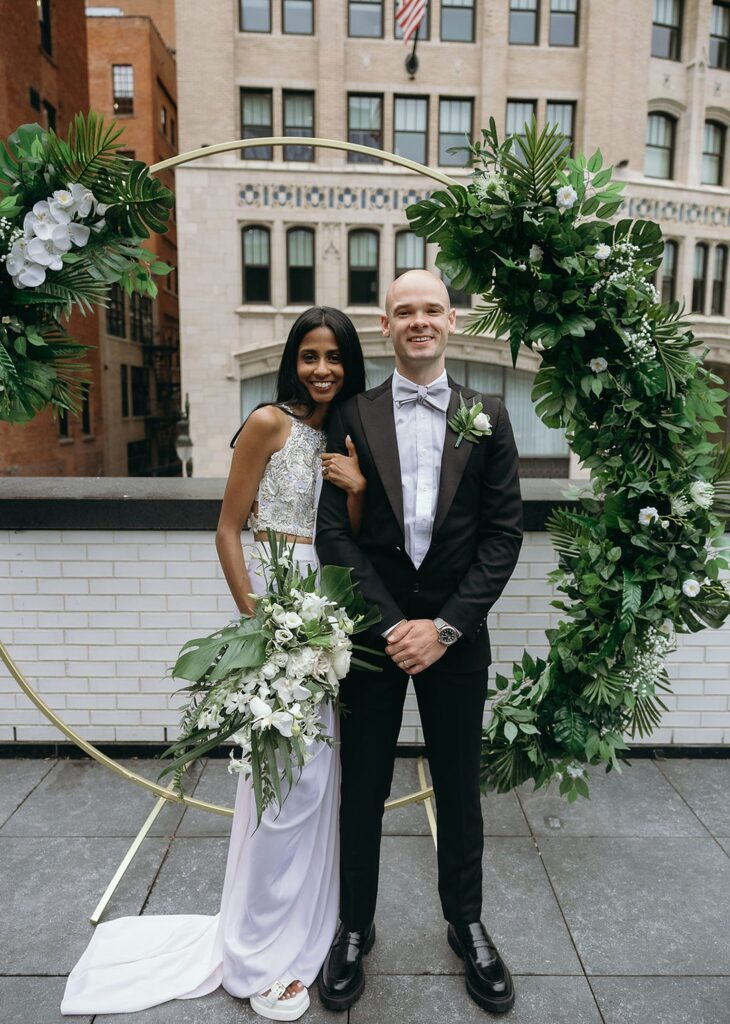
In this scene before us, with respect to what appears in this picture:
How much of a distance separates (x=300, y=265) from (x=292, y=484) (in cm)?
2135

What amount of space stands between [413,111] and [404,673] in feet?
78.2

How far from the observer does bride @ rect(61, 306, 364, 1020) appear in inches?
108

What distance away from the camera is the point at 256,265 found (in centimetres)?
2270

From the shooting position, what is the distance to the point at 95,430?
26750 millimetres

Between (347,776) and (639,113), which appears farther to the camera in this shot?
(639,113)

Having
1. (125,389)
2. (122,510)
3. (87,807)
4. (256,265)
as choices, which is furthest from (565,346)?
(125,389)

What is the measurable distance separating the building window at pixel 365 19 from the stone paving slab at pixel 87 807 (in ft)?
78.1

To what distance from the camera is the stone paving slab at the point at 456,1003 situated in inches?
104

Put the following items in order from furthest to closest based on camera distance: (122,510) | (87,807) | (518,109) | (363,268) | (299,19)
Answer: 1. (518,109)
2. (363,268)
3. (299,19)
4. (122,510)
5. (87,807)

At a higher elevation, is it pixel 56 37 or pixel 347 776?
pixel 56 37

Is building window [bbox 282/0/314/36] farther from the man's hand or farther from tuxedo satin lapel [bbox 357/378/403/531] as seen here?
the man's hand

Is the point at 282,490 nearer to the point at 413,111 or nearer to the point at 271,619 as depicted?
the point at 271,619

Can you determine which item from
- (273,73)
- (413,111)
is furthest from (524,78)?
(273,73)

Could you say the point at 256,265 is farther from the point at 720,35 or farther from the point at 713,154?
the point at 720,35
